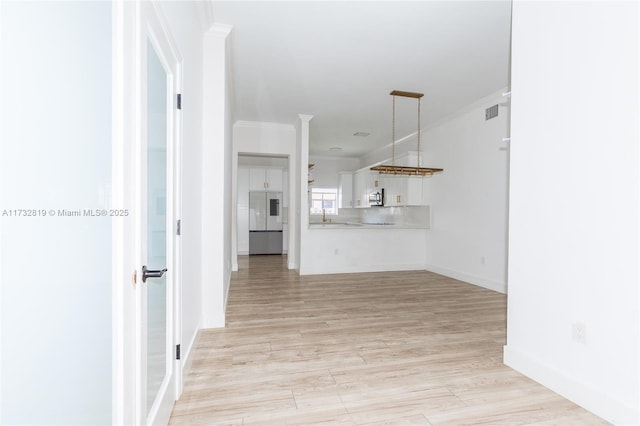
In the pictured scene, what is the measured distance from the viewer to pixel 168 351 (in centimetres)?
169

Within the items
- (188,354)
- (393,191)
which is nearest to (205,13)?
(188,354)

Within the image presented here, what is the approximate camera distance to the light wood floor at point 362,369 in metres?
1.74

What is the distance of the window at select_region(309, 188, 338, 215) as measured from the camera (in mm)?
9141

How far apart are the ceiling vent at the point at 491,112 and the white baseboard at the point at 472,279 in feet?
7.64

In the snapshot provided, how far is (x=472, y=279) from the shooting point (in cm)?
498

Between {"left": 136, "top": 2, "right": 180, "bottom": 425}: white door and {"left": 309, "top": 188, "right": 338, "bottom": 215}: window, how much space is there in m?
7.35

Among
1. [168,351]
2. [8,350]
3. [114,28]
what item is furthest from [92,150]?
[168,351]

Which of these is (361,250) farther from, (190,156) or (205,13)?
(205,13)

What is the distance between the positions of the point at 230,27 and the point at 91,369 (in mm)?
2954

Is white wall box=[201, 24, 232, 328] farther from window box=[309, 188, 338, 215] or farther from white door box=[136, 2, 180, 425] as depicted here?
window box=[309, 188, 338, 215]

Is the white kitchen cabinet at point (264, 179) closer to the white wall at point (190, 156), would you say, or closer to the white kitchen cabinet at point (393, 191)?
the white kitchen cabinet at point (393, 191)

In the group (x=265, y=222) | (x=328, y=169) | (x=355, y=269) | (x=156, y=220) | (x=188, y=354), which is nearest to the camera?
(x=156, y=220)

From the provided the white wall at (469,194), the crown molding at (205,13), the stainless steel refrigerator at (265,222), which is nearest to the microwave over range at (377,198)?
the white wall at (469,194)

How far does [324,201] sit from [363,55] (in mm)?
5955
